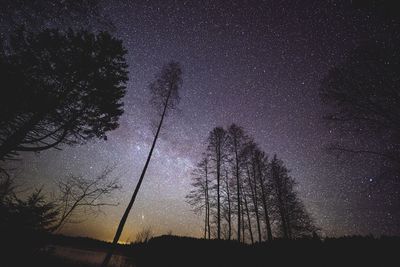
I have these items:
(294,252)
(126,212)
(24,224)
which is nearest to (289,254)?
(294,252)

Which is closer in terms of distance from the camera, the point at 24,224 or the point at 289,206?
the point at 24,224

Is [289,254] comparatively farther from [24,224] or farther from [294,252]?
[24,224]

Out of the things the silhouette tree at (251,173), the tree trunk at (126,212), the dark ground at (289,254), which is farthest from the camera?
the silhouette tree at (251,173)

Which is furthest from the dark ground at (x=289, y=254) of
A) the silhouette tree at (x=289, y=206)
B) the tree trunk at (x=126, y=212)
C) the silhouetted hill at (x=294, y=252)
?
the silhouette tree at (x=289, y=206)

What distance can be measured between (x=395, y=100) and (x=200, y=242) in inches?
535

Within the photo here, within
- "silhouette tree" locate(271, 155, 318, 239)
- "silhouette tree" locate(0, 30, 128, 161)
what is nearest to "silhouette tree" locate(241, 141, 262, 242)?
"silhouette tree" locate(271, 155, 318, 239)

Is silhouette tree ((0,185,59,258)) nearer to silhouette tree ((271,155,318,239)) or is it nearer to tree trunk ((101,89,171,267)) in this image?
tree trunk ((101,89,171,267))

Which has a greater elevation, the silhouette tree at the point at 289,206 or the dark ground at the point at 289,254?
the silhouette tree at the point at 289,206

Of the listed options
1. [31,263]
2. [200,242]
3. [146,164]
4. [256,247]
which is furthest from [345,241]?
[31,263]

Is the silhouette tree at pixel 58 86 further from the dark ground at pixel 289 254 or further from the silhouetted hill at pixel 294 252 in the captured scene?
the silhouetted hill at pixel 294 252

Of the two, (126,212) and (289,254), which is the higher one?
(126,212)

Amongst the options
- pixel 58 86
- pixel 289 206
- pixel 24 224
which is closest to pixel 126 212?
pixel 24 224

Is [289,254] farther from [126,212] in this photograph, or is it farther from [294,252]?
[126,212]

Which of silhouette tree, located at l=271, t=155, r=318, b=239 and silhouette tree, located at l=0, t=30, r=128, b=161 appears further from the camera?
silhouette tree, located at l=271, t=155, r=318, b=239
